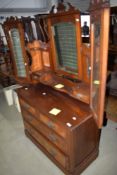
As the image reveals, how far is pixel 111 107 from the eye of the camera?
196cm

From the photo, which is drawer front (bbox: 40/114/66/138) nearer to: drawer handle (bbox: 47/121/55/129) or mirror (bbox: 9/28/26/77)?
drawer handle (bbox: 47/121/55/129)

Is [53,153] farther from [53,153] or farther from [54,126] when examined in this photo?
[54,126]

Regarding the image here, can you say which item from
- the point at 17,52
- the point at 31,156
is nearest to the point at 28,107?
the point at 31,156

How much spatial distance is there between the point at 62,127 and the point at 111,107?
0.89 metres

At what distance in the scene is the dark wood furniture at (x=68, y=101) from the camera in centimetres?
131

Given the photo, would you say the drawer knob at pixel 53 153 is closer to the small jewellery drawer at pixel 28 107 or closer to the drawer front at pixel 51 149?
the drawer front at pixel 51 149

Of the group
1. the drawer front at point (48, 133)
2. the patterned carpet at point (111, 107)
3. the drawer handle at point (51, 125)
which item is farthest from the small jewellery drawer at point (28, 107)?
the patterned carpet at point (111, 107)

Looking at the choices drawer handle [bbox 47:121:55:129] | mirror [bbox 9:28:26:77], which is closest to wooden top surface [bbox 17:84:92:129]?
drawer handle [bbox 47:121:55:129]

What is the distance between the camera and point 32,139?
2111mm

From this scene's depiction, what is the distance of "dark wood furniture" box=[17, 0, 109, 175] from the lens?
1.31m

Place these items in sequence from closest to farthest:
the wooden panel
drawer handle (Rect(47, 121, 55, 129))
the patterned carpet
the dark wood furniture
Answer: the wooden panel → the dark wood furniture → drawer handle (Rect(47, 121, 55, 129)) → the patterned carpet

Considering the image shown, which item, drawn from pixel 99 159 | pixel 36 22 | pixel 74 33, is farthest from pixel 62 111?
pixel 36 22

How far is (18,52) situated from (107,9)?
1.46m

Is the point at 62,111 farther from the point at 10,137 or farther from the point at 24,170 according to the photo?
the point at 10,137
